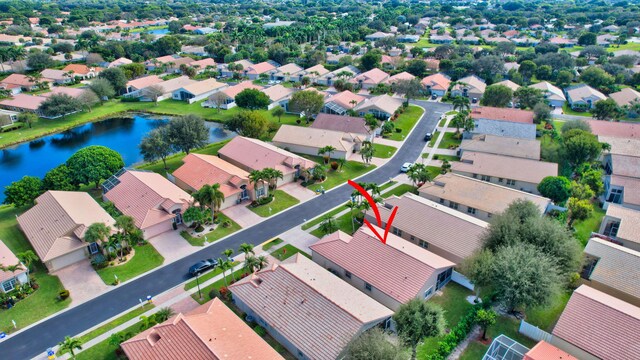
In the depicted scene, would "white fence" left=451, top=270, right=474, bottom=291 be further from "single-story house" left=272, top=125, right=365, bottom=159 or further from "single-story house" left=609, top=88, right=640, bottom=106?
"single-story house" left=609, top=88, right=640, bottom=106

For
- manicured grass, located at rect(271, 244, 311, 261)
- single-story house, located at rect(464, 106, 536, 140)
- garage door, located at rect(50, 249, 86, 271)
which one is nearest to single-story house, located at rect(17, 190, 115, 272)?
garage door, located at rect(50, 249, 86, 271)

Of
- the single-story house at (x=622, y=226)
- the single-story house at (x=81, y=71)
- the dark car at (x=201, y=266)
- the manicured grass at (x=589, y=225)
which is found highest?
the single-story house at (x=81, y=71)

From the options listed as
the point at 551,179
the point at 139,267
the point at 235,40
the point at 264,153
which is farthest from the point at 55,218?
the point at 235,40

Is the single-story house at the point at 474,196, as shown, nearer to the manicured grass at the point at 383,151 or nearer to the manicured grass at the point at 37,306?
the manicured grass at the point at 383,151

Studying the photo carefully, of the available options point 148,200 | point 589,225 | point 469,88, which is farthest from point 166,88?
point 589,225

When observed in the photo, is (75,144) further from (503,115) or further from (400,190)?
(503,115)

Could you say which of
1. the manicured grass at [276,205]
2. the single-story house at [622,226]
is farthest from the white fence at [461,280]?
the manicured grass at [276,205]
